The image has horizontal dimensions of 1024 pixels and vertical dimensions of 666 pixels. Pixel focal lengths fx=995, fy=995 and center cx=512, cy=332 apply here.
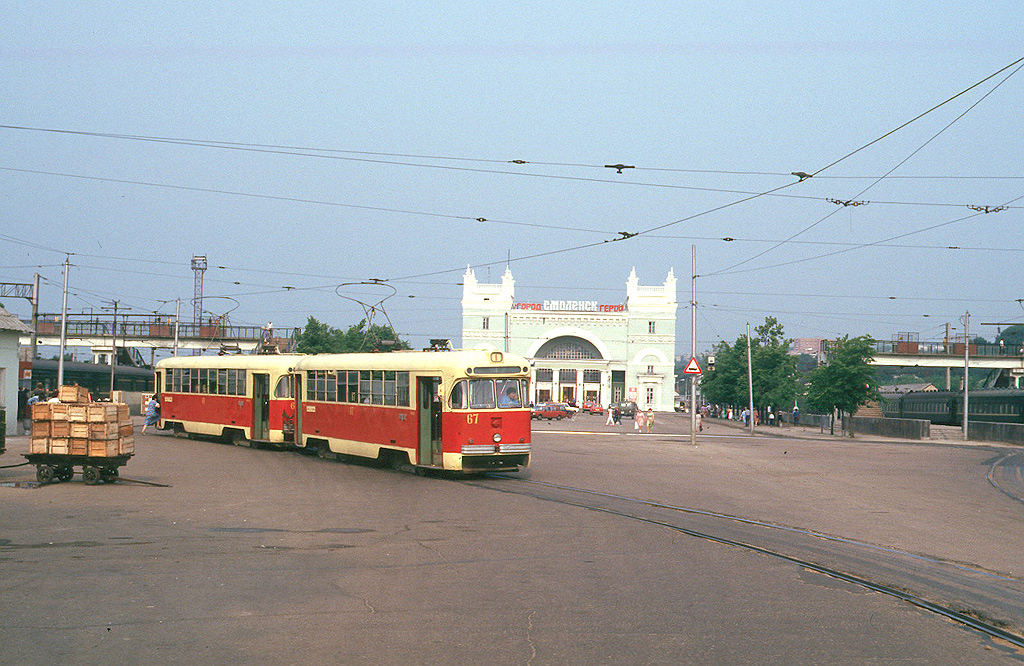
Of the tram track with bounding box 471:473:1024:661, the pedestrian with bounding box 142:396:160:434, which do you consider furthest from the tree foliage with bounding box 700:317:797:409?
the tram track with bounding box 471:473:1024:661

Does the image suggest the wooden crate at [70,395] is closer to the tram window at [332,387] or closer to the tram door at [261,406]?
the tram window at [332,387]

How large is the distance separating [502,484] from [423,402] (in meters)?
2.85

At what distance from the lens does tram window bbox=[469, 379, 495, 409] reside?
68.2 feet

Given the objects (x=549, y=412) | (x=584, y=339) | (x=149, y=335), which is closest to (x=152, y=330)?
(x=149, y=335)

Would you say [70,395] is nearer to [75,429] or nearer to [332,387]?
[75,429]

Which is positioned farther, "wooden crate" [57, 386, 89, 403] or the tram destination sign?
the tram destination sign

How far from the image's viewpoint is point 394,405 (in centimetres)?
2252

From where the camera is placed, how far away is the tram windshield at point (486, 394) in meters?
20.7

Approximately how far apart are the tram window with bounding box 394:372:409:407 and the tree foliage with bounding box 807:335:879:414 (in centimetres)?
3720

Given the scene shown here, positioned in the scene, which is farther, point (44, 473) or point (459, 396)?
point (459, 396)

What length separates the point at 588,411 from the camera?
102 m

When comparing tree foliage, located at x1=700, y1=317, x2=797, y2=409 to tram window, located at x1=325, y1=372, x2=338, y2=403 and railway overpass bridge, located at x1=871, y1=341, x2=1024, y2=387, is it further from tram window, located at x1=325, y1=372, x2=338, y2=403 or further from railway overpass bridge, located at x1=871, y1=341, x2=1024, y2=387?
tram window, located at x1=325, y1=372, x2=338, y2=403

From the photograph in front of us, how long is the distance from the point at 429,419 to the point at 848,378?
125ft

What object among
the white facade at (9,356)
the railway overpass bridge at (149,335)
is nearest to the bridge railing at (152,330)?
the railway overpass bridge at (149,335)
